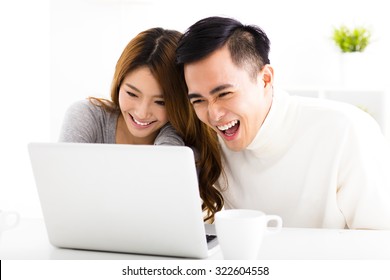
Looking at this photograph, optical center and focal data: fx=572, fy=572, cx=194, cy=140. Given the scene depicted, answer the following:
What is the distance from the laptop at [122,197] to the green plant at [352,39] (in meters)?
2.71

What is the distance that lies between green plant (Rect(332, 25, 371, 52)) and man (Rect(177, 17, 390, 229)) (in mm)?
1846

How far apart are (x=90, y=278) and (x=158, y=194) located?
8.1 inches

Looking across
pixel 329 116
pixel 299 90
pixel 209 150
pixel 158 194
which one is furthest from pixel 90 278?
pixel 299 90

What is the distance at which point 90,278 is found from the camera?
1027 mm

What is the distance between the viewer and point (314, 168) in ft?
5.92

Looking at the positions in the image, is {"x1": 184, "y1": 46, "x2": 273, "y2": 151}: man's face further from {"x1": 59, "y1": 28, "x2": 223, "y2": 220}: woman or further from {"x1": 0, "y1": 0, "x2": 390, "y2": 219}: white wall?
{"x1": 0, "y1": 0, "x2": 390, "y2": 219}: white wall

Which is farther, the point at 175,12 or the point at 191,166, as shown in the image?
the point at 175,12

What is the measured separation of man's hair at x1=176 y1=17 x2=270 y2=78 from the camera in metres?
1.63

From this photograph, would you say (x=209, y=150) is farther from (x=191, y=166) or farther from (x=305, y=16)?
(x=305, y=16)

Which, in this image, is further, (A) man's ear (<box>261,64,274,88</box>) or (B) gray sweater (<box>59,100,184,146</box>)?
(B) gray sweater (<box>59,100,184,146</box>)

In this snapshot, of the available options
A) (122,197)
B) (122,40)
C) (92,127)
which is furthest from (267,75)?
(122,40)

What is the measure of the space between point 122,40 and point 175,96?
2184 millimetres

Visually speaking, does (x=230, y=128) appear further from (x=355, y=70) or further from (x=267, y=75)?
(x=355, y=70)

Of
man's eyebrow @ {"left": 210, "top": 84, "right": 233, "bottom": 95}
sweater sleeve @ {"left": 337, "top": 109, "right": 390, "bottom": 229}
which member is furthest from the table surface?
man's eyebrow @ {"left": 210, "top": 84, "right": 233, "bottom": 95}
